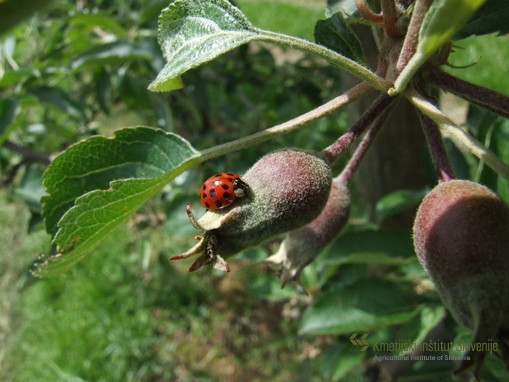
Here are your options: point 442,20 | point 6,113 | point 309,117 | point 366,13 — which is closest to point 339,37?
point 366,13

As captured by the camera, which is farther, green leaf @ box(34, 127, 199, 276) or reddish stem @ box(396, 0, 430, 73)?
green leaf @ box(34, 127, 199, 276)

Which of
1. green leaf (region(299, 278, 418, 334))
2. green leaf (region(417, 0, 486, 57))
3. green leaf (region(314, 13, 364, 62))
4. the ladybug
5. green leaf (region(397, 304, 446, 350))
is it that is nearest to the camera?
green leaf (region(417, 0, 486, 57))

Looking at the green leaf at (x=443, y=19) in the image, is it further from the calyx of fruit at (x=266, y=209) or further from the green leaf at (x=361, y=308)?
the green leaf at (x=361, y=308)

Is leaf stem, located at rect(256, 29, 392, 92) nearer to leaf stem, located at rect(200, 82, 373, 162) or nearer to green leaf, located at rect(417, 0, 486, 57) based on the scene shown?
leaf stem, located at rect(200, 82, 373, 162)

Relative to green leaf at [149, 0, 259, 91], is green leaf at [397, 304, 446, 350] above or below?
below

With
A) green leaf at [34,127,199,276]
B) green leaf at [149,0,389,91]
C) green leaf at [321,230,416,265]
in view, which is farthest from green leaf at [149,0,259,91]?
green leaf at [321,230,416,265]

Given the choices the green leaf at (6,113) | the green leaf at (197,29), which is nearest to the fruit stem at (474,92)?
the green leaf at (197,29)
